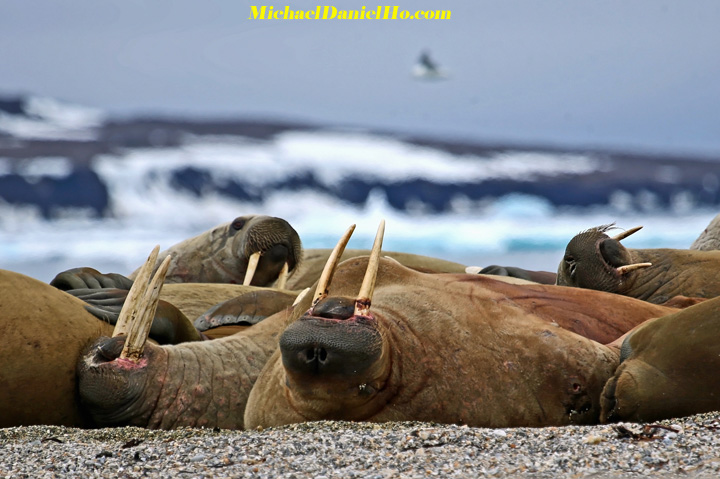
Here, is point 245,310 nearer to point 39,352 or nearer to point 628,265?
point 39,352

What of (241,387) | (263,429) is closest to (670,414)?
(263,429)

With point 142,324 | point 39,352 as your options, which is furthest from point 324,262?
point 39,352

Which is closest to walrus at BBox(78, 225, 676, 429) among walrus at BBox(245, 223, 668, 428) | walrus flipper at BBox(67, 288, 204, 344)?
walrus at BBox(245, 223, 668, 428)

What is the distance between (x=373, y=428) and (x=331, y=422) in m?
0.19

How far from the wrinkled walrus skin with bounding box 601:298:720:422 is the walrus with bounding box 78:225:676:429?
0.19 m

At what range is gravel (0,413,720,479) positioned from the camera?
9.53 ft

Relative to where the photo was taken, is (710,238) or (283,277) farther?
(283,277)

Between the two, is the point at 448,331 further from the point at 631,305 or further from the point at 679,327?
the point at 631,305

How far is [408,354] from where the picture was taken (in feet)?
12.6

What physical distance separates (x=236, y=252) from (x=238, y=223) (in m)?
0.28

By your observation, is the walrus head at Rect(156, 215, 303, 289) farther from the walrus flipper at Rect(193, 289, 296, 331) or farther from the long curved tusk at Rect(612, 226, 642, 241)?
the long curved tusk at Rect(612, 226, 642, 241)

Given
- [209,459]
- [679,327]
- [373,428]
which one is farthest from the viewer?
[679,327]

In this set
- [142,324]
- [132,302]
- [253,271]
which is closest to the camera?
[142,324]

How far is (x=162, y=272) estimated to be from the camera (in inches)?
184
